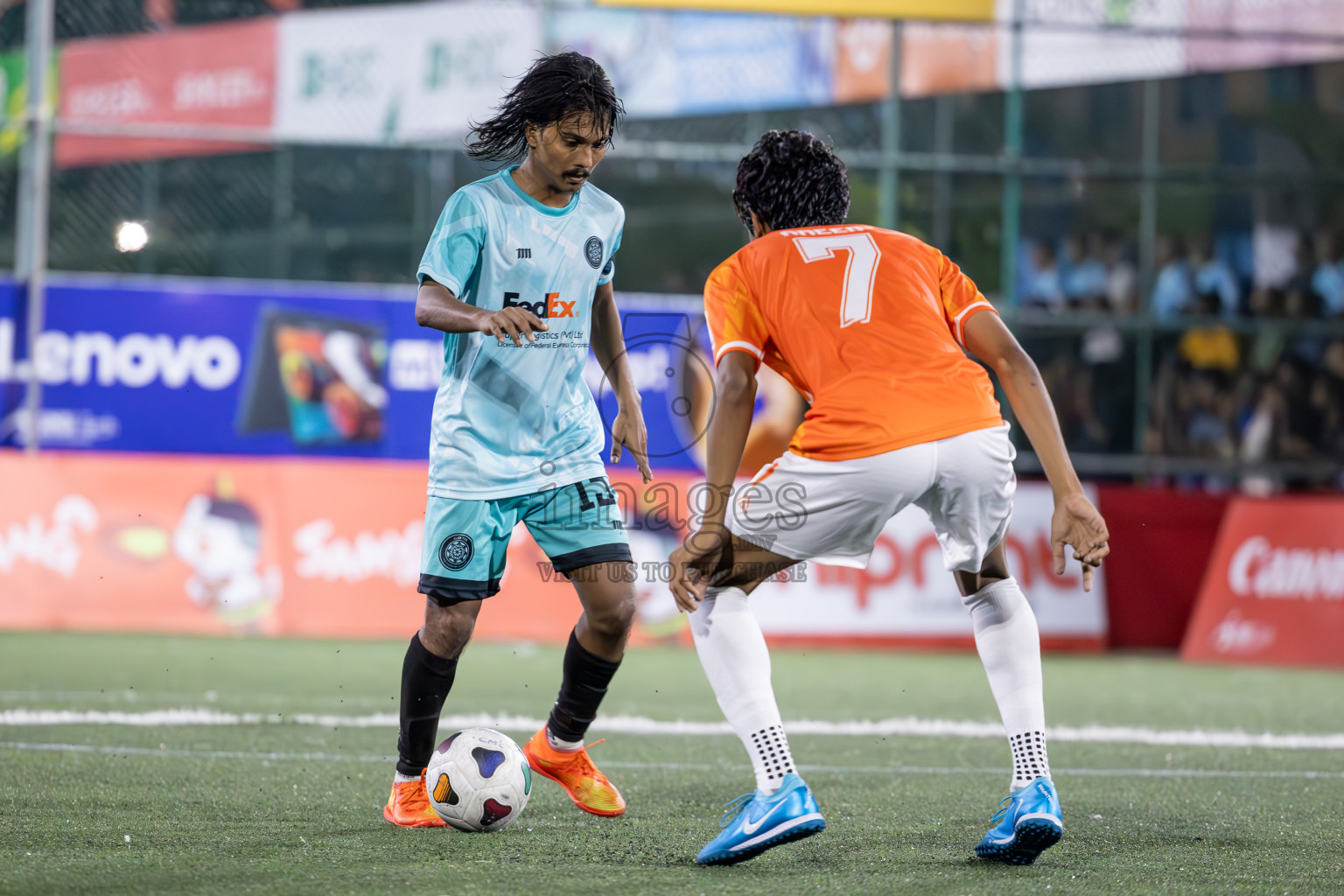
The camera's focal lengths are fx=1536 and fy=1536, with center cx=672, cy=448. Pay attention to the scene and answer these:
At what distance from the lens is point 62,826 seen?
431cm

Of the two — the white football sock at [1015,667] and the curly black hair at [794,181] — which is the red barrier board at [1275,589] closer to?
the white football sock at [1015,667]

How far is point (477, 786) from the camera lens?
176 inches

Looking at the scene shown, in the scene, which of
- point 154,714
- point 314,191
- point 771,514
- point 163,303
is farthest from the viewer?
point 314,191

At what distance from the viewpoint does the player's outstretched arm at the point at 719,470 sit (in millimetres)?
3916

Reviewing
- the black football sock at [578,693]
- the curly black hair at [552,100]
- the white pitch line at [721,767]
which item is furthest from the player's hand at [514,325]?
the white pitch line at [721,767]

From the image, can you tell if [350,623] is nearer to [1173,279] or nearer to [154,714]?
[154,714]

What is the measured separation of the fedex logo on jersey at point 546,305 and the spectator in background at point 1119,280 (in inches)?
427

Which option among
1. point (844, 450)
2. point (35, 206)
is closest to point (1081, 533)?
point (844, 450)

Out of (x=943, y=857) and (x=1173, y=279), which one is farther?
(x=1173, y=279)

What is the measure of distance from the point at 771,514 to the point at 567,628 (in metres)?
7.57

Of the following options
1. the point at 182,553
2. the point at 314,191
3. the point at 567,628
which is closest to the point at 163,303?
the point at 314,191

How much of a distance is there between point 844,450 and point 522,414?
120 cm

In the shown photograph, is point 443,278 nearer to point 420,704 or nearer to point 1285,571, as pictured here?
point 420,704

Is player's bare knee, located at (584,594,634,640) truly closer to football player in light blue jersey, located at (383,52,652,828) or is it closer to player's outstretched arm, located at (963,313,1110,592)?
football player in light blue jersey, located at (383,52,652,828)
